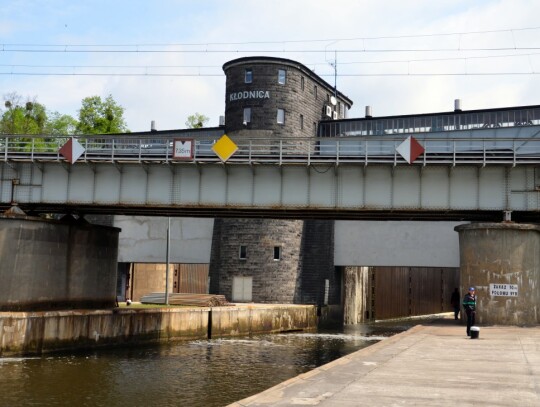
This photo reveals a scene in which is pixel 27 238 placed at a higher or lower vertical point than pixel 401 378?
higher

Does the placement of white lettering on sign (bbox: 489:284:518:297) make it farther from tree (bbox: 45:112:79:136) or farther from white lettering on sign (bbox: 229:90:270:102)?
tree (bbox: 45:112:79:136)

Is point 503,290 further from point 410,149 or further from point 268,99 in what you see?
point 268,99

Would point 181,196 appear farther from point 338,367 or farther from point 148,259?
point 148,259

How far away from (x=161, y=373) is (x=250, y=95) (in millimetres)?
35619

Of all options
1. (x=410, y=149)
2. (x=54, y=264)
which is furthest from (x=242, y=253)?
(x=410, y=149)

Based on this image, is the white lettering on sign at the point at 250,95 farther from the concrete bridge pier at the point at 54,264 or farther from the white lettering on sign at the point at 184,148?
the white lettering on sign at the point at 184,148

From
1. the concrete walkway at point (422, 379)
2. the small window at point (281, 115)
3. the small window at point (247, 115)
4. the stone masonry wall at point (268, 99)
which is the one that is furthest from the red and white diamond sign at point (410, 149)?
the small window at point (247, 115)

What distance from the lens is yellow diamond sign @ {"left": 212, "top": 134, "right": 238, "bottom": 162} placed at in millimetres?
32987

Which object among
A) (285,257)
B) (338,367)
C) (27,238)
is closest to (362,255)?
(285,257)

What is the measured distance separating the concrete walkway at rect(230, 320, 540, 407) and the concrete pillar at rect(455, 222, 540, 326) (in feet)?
32.1

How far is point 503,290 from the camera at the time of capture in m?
32.0

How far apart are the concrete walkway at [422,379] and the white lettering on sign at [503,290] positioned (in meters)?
9.82

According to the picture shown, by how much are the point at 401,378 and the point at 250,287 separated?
41830 millimetres

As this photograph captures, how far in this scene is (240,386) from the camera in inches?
911
